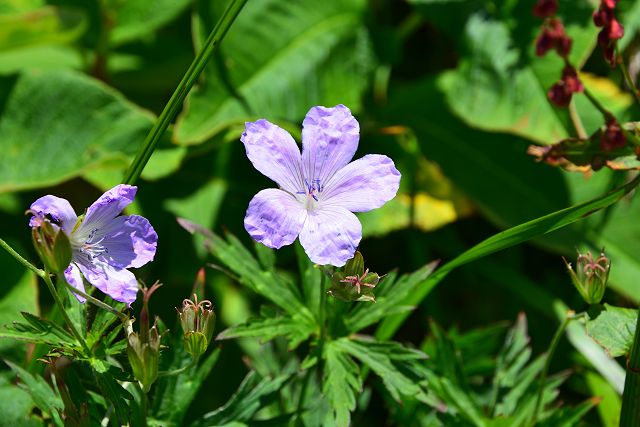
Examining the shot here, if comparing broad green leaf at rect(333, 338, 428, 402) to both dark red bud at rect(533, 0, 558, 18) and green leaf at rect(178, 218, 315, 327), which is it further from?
dark red bud at rect(533, 0, 558, 18)

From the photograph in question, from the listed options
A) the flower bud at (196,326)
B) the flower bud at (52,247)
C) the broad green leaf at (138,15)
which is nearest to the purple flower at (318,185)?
the flower bud at (196,326)

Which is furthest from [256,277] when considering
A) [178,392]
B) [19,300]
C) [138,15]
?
[138,15]

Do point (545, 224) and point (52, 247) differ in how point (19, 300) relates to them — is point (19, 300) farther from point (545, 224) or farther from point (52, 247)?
point (545, 224)

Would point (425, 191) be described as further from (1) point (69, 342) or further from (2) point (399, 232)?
(1) point (69, 342)

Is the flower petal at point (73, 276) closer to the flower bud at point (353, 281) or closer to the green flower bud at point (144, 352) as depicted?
the green flower bud at point (144, 352)

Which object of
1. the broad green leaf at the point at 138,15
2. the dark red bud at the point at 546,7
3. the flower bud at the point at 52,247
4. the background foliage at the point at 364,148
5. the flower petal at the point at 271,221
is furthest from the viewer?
the broad green leaf at the point at 138,15

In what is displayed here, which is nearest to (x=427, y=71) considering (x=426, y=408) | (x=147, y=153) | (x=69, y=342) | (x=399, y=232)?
(x=399, y=232)
